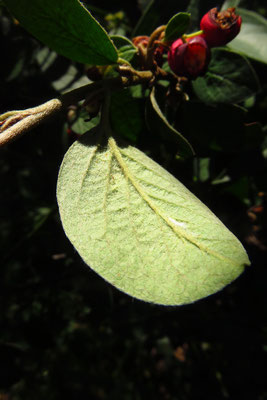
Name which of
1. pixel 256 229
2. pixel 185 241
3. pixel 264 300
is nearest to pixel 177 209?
pixel 185 241

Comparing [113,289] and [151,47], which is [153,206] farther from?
[113,289]

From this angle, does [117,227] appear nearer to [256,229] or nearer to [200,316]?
[256,229]

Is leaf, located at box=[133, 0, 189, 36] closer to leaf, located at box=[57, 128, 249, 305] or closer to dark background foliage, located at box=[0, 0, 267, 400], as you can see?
dark background foliage, located at box=[0, 0, 267, 400]

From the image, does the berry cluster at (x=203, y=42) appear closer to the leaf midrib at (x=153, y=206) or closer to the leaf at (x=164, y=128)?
the leaf at (x=164, y=128)

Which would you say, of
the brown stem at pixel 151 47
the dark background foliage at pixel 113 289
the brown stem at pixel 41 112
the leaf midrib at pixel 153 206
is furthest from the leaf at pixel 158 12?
the leaf midrib at pixel 153 206

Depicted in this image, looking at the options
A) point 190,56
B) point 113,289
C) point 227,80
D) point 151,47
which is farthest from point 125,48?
point 113,289

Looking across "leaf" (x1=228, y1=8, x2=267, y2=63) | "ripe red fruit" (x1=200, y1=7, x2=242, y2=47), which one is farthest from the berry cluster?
"leaf" (x1=228, y1=8, x2=267, y2=63)

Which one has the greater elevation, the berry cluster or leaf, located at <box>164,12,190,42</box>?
leaf, located at <box>164,12,190,42</box>
